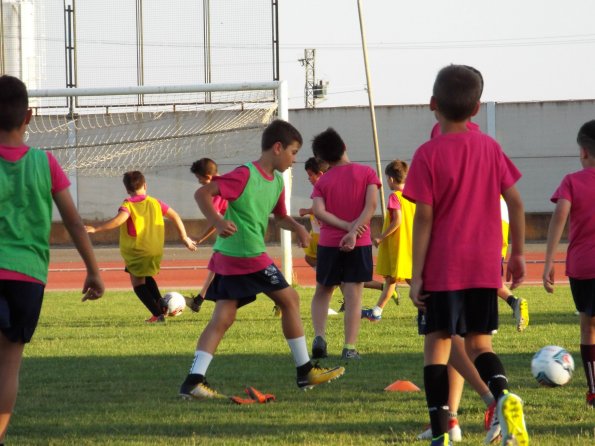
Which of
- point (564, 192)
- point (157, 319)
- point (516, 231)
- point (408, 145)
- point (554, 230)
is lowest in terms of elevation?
point (157, 319)

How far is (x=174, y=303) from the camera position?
12.6 meters

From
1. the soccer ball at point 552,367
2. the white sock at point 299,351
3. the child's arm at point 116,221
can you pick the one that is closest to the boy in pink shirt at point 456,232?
the soccer ball at point 552,367

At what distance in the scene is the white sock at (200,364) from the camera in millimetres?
6617

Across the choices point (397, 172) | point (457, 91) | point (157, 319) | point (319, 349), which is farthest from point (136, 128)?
point (457, 91)

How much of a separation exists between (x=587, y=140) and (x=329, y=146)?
2878mm

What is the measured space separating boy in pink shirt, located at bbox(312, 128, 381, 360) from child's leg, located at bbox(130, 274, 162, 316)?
3.81 metres

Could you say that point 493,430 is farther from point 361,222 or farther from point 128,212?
point 128,212

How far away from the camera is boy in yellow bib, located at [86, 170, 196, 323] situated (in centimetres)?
1220

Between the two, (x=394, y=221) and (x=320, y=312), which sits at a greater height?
(x=394, y=221)

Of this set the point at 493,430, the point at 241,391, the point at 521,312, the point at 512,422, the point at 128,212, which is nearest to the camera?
the point at 512,422

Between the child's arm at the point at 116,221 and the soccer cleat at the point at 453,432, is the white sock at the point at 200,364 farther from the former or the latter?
the child's arm at the point at 116,221

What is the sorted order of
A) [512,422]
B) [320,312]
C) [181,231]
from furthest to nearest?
[181,231] < [320,312] < [512,422]

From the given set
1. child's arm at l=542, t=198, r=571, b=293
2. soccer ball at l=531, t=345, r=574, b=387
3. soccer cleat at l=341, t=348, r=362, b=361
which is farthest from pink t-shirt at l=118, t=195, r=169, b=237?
child's arm at l=542, t=198, r=571, b=293

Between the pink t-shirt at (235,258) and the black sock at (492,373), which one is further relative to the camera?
the pink t-shirt at (235,258)
